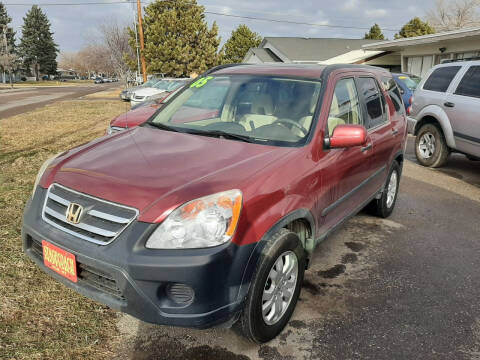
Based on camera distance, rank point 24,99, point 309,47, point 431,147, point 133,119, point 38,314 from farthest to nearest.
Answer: point 309,47, point 24,99, point 431,147, point 133,119, point 38,314

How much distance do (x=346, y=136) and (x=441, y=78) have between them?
5.39 meters

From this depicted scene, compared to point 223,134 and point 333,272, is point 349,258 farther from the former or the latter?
point 223,134

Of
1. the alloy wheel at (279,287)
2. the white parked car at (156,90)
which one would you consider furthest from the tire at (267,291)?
the white parked car at (156,90)

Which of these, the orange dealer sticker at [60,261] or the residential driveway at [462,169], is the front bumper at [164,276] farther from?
the residential driveway at [462,169]

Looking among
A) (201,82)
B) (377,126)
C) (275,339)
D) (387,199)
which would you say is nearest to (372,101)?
(377,126)

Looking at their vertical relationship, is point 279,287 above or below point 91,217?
below

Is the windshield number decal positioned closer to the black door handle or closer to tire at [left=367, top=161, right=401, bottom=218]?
the black door handle

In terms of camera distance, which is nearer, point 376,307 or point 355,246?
point 376,307

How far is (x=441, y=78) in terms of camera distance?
7.09m

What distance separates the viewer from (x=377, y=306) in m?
3.04

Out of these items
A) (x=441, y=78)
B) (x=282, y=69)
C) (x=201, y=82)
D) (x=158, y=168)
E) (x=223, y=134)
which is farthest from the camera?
(x=441, y=78)

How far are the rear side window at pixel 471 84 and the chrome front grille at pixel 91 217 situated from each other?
617 centimetres

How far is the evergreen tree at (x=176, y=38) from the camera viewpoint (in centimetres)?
2772

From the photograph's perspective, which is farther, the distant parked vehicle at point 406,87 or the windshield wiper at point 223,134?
the distant parked vehicle at point 406,87
